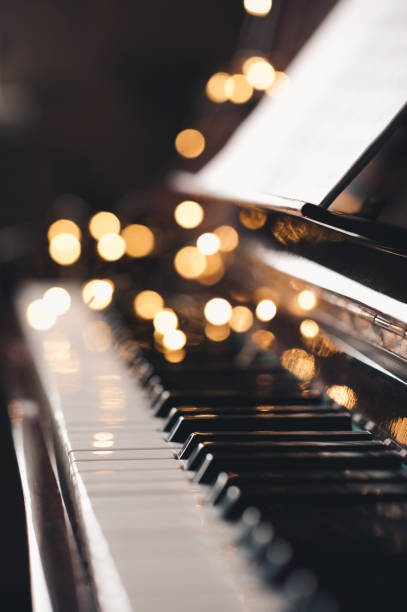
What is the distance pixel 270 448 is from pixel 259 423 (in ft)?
0.34

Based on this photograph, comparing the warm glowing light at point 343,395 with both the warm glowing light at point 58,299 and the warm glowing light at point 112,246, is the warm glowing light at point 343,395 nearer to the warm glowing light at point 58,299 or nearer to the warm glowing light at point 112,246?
the warm glowing light at point 58,299

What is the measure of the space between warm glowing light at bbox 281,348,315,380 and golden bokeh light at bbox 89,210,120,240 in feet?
4.41

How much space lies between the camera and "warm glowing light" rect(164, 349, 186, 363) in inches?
52.9

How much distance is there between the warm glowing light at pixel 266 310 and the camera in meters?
1.35

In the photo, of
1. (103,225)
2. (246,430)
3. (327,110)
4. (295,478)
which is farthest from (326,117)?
(103,225)

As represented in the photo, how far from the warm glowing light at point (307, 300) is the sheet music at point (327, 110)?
0.55ft

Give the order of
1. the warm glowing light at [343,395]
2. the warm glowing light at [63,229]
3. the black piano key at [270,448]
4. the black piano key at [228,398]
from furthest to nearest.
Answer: the warm glowing light at [63,229] → the black piano key at [228,398] → the warm glowing light at [343,395] → the black piano key at [270,448]

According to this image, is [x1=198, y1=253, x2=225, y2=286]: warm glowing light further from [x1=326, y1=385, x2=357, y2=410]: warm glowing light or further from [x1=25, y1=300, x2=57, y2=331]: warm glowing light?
[x1=326, y1=385, x2=357, y2=410]: warm glowing light

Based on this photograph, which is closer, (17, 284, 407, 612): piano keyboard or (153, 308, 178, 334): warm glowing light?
(17, 284, 407, 612): piano keyboard

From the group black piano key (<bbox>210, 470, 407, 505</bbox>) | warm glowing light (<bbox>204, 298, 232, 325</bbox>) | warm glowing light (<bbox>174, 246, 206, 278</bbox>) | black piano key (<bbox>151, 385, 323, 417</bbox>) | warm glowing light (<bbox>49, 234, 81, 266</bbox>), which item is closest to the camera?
black piano key (<bbox>210, 470, 407, 505</bbox>)

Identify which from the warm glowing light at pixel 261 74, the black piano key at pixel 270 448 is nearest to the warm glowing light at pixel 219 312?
the warm glowing light at pixel 261 74

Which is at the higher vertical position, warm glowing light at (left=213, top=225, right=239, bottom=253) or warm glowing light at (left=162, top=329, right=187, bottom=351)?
warm glowing light at (left=213, top=225, right=239, bottom=253)

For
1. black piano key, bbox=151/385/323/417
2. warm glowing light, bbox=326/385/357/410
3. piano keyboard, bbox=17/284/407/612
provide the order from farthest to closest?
black piano key, bbox=151/385/323/417, warm glowing light, bbox=326/385/357/410, piano keyboard, bbox=17/284/407/612

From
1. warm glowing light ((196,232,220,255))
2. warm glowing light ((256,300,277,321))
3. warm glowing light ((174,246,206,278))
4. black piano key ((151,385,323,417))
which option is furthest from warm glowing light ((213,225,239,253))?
black piano key ((151,385,323,417))
